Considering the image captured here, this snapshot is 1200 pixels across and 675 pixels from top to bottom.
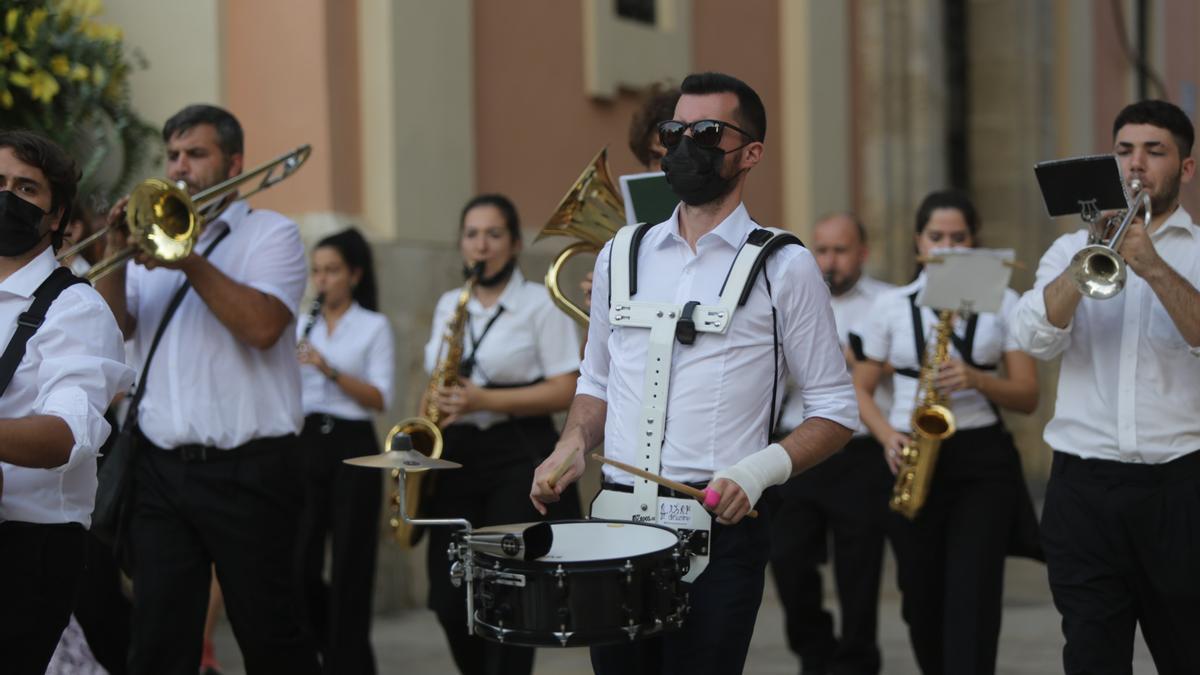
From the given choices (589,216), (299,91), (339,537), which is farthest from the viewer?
(299,91)

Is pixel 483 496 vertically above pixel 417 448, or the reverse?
pixel 417 448

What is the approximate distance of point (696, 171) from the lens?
4035 millimetres

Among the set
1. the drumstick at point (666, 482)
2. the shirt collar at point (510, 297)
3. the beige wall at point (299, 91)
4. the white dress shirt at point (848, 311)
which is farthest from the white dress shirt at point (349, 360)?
the drumstick at point (666, 482)

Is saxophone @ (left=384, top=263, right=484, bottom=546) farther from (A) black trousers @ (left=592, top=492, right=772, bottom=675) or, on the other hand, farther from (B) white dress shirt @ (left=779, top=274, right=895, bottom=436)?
(A) black trousers @ (left=592, top=492, right=772, bottom=675)

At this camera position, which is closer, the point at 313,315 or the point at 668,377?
the point at 668,377

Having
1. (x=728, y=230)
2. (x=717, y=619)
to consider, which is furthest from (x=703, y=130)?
(x=717, y=619)

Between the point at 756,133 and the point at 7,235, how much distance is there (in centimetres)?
188

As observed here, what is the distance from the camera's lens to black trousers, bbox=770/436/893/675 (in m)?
7.34

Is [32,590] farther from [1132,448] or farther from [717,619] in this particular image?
[1132,448]

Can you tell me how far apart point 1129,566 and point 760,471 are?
160 cm

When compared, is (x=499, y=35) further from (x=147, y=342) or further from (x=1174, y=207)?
(x=1174, y=207)

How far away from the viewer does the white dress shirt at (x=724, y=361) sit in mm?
4004

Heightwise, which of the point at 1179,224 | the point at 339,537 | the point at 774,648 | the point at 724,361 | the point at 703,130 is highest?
the point at 703,130

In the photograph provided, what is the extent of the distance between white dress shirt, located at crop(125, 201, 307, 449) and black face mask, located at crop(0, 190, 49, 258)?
1315 millimetres
